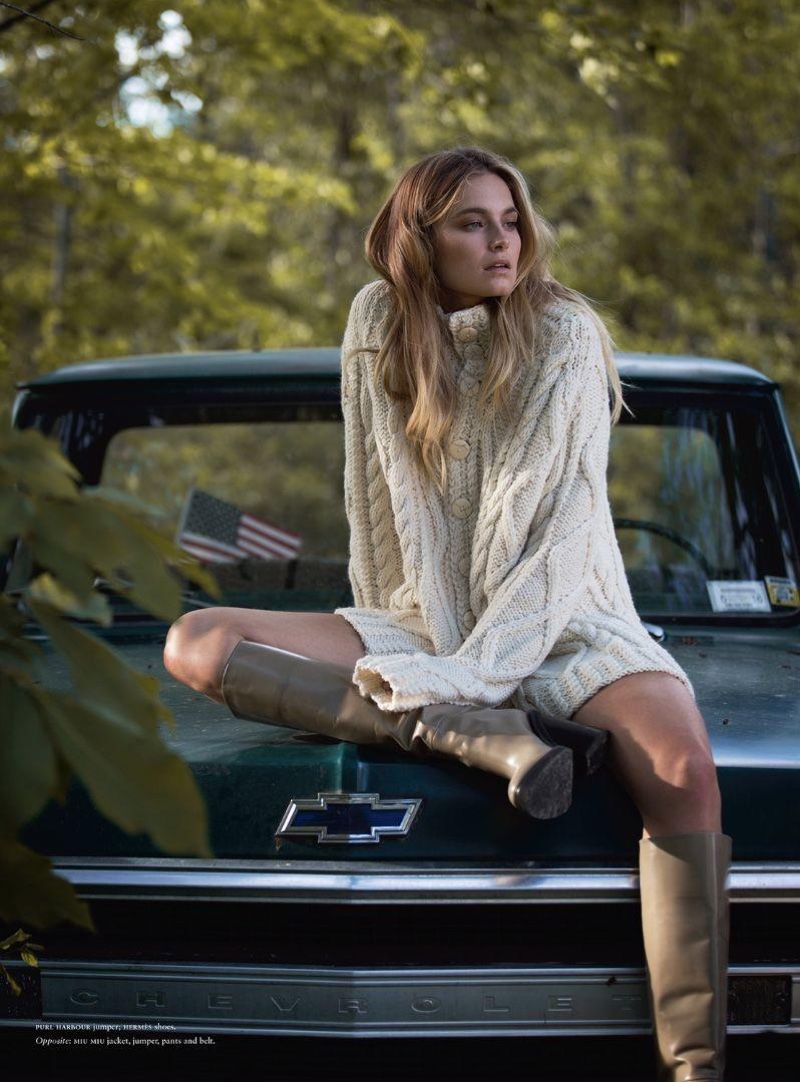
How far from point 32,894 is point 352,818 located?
806 mm

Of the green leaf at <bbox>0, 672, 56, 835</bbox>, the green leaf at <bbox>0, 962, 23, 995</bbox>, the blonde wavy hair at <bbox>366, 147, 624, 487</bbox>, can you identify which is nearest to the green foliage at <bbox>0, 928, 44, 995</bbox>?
the green leaf at <bbox>0, 962, 23, 995</bbox>

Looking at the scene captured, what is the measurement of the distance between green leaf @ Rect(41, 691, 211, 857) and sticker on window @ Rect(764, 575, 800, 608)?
2412 millimetres

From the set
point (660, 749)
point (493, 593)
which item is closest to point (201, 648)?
point (493, 593)

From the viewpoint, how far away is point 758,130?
14.2 metres

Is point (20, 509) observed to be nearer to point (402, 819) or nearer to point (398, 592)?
point (402, 819)

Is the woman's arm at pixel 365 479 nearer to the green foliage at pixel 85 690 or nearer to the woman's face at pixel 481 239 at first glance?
the woman's face at pixel 481 239

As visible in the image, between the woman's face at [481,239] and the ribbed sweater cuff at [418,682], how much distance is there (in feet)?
2.66

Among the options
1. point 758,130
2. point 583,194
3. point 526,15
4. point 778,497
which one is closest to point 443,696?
point 778,497

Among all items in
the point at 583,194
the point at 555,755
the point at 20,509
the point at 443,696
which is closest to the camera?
the point at 20,509

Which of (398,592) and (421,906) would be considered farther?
(398,592)

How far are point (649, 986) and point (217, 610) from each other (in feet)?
3.35

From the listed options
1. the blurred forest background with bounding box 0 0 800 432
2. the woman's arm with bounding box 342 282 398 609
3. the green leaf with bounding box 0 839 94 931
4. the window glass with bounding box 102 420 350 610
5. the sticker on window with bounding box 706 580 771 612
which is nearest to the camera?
the green leaf with bounding box 0 839 94 931

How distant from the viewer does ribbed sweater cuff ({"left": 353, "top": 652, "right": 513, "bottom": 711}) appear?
245cm

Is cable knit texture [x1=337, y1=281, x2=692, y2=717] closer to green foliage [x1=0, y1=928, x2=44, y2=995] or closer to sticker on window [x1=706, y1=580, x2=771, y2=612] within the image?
green foliage [x1=0, y1=928, x2=44, y2=995]
